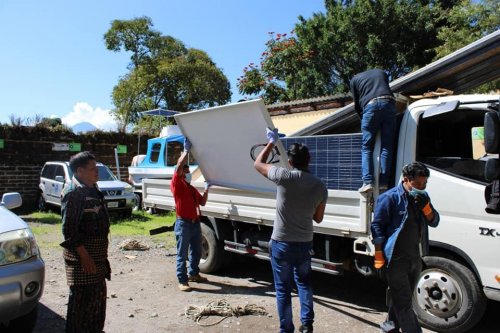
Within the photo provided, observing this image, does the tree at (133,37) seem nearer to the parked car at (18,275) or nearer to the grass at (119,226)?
the grass at (119,226)

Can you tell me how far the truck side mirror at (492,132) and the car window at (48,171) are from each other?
1337 cm

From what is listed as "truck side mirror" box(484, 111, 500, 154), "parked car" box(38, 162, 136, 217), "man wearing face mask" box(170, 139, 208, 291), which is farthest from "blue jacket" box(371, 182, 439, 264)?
"parked car" box(38, 162, 136, 217)

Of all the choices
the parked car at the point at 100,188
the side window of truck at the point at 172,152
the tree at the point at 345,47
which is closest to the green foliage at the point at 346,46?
the tree at the point at 345,47

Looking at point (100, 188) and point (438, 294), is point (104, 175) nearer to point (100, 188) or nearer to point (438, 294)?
point (100, 188)

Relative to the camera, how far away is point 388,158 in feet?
15.6

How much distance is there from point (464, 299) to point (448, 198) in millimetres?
976

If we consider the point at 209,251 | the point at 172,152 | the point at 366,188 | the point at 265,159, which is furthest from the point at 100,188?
the point at 366,188

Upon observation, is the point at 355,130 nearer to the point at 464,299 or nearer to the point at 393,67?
the point at 464,299

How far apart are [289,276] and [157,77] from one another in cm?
2690

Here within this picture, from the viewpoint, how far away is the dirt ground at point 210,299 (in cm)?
477

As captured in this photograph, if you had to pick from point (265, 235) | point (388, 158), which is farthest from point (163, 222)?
point (388, 158)

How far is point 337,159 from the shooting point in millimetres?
5223

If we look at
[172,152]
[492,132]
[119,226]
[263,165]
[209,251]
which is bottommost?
[119,226]

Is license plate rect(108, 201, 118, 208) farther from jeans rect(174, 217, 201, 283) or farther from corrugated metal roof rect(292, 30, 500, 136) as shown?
corrugated metal roof rect(292, 30, 500, 136)
